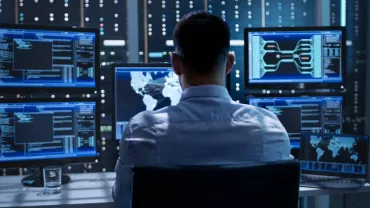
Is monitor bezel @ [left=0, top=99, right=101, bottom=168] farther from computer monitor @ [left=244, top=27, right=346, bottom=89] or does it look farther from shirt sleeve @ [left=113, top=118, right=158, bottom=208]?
shirt sleeve @ [left=113, top=118, right=158, bottom=208]

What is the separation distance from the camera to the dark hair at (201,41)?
3.59ft

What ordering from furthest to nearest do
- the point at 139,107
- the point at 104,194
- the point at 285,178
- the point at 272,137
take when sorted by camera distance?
the point at 139,107
the point at 104,194
the point at 272,137
the point at 285,178

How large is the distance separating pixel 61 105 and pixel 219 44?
1.21 metres

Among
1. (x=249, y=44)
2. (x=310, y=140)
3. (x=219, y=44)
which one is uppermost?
(x=249, y=44)

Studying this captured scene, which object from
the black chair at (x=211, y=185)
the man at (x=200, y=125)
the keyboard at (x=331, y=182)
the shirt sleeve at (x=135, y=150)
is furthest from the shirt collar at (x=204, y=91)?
the keyboard at (x=331, y=182)

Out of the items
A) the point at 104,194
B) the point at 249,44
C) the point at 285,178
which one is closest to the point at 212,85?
the point at 285,178

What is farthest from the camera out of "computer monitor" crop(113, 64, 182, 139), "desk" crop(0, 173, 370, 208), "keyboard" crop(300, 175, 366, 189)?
"computer monitor" crop(113, 64, 182, 139)

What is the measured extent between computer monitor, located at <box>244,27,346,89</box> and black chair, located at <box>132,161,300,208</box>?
1.50m

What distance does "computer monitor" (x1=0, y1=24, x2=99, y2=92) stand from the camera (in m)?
2.05

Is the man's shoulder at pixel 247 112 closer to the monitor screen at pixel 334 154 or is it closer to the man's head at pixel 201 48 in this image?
the man's head at pixel 201 48

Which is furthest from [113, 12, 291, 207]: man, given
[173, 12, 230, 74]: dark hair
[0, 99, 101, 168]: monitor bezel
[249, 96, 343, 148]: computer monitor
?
[249, 96, 343, 148]: computer monitor

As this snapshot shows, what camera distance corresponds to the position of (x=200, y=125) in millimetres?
1018

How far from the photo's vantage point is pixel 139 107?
2279mm

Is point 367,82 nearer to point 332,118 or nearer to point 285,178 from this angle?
point 332,118
